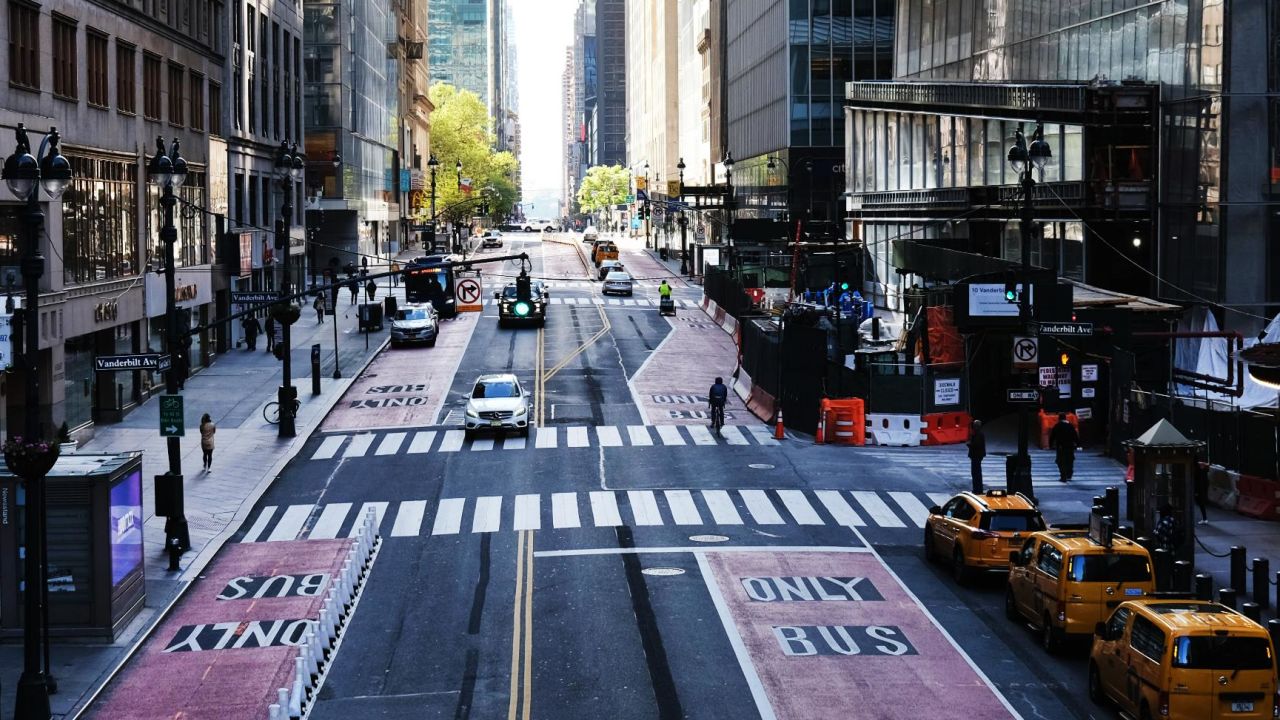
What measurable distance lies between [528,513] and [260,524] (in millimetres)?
5638

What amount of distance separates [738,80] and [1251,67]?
8093cm

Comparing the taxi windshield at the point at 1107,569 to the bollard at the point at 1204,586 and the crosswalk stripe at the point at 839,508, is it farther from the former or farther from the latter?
the crosswalk stripe at the point at 839,508

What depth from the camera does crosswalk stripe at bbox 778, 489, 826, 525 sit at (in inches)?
1242

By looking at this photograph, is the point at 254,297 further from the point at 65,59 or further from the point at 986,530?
the point at 986,530

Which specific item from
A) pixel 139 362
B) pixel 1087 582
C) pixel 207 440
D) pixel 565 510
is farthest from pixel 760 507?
pixel 207 440

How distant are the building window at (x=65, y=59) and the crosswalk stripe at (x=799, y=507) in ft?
73.3

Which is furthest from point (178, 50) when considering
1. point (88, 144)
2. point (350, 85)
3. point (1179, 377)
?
point (350, 85)

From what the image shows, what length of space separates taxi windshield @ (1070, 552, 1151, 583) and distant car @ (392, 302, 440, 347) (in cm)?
4603

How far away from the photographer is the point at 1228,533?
3014 centimetres

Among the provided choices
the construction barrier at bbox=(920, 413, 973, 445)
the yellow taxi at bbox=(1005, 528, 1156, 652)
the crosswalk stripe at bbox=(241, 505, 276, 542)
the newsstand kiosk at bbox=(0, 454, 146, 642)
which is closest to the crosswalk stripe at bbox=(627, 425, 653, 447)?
the construction barrier at bbox=(920, 413, 973, 445)

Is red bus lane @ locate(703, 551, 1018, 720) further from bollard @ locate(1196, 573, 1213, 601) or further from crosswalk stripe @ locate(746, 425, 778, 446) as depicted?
crosswalk stripe @ locate(746, 425, 778, 446)

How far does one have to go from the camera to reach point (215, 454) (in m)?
40.3

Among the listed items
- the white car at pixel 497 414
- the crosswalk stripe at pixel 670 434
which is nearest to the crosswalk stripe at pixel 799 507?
the crosswalk stripe at pixel 670 434

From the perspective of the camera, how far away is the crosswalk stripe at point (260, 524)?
3100 centimetres
